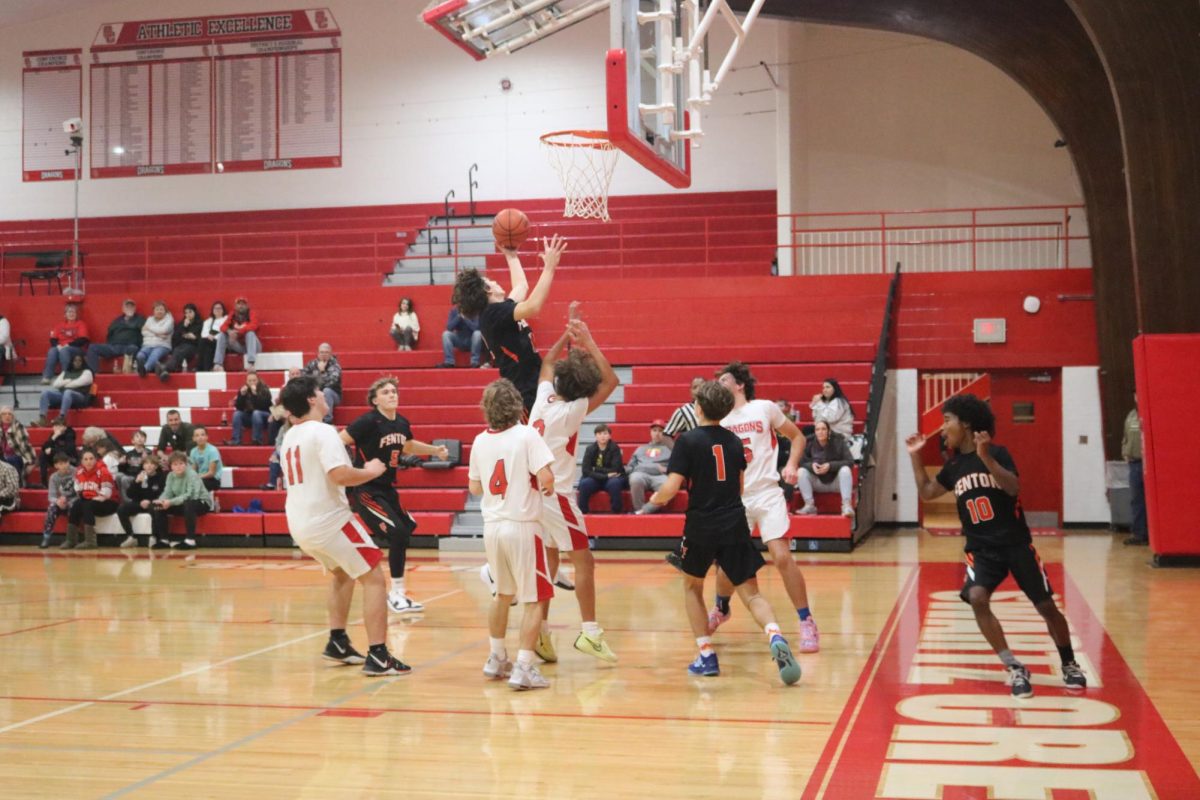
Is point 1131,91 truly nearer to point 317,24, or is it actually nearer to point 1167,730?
point 1167,730

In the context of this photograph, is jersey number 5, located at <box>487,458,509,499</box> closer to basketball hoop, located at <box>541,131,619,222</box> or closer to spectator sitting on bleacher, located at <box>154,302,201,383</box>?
basketball hoop, located at <box>541,131,619,222</box>

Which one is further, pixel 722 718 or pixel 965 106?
pixel 965 106

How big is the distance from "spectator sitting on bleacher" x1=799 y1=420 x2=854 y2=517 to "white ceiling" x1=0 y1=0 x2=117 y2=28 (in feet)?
55.8

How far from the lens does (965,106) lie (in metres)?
19.8

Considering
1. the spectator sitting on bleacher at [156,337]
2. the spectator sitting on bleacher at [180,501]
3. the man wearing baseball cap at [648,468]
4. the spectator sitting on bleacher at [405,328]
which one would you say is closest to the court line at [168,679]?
the man wearing baseball cap at [648,468]

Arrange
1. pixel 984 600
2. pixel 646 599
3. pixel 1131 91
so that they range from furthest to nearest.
→ pixel 1131 91 → pixel 646 599 → pixel 984 600

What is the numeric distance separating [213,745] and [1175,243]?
Result: 384 inches

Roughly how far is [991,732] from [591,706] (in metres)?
1.78

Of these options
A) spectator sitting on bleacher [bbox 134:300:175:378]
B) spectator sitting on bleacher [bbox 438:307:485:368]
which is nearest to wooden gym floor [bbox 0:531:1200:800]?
spectator sitting on bleacher [bbox 438:307:485:368]

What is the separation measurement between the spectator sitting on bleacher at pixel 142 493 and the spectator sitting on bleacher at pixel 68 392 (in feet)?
9.04

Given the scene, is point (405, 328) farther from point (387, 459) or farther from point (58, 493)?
point (387, 459)

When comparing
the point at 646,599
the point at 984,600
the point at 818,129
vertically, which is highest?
the point at 818,129

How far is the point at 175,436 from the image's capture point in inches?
625

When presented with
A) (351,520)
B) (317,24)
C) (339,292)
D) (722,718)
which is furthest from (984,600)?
(317,24)
